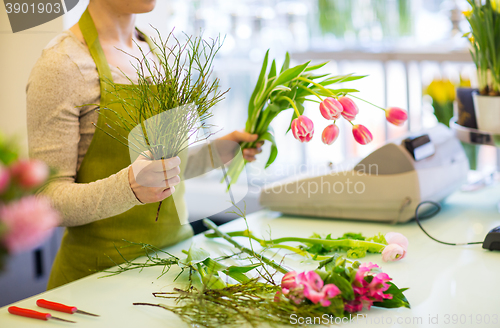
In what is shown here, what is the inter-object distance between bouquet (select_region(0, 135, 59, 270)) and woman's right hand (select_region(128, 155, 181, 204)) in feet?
1.57

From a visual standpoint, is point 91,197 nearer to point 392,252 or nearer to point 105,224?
point 105,224

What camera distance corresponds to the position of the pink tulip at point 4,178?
0.24 metres

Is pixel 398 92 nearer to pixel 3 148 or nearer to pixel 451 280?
pixel 451 280

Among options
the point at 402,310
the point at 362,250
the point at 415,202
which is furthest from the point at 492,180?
the point at 402,310

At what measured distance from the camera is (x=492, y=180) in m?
1.51

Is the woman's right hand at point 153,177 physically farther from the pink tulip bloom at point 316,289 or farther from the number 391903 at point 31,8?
the number 391903 at point 31,8

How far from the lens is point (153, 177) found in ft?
2.47

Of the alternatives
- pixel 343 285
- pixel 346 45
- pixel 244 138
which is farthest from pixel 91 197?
pixel 346 45

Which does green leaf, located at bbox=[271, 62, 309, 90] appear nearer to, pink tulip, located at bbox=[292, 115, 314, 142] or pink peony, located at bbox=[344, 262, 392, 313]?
pink tulip, located at bbox=[292, 115, 314, 142]

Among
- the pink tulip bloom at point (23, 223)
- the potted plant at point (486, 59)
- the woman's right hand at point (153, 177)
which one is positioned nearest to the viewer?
the pink tulip bloom at point (23, 223)

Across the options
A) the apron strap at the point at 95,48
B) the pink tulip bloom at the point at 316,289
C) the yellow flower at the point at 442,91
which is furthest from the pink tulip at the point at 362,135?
the yellow flower at the point at 442,91

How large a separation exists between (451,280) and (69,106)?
80cm

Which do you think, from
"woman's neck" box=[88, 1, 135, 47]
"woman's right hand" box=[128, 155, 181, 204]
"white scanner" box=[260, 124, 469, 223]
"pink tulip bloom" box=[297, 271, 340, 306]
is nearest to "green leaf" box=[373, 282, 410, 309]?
"pink tulip bloom" box=[297, 271, 340, 306]

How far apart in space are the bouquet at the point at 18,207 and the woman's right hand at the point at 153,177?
1.57 feet
